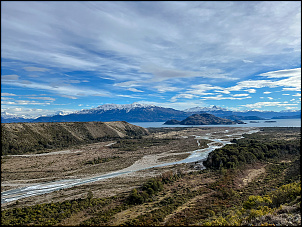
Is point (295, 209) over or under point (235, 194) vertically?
over

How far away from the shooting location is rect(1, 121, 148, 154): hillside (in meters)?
74.9

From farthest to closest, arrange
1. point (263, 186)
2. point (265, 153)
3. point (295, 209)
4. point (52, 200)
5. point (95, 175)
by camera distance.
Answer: point (265, 153)
point (95, 175)
point (263, 186)
point (52, 200)
point (295, 209)

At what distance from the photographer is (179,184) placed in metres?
34.6

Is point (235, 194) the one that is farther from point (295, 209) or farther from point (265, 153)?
point (265, 153)

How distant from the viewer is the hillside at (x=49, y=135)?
74.9 metres

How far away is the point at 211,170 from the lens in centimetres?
4366

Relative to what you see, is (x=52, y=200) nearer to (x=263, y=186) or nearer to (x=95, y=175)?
(x=95, y=175)

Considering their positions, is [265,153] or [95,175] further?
[265,153]

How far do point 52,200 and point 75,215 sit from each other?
7.51 metres

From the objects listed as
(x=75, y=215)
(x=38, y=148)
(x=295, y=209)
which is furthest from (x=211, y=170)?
(x=38, y=148)

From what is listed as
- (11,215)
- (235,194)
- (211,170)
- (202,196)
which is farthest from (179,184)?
(11,215)

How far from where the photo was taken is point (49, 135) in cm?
9238

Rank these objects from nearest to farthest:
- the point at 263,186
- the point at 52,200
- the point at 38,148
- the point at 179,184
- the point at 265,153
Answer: the point at 52,200 → the point at 263,186 → the point at 179,184 → the point at 265,153 → the point at 38,148

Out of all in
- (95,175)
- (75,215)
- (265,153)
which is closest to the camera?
(75,215)
